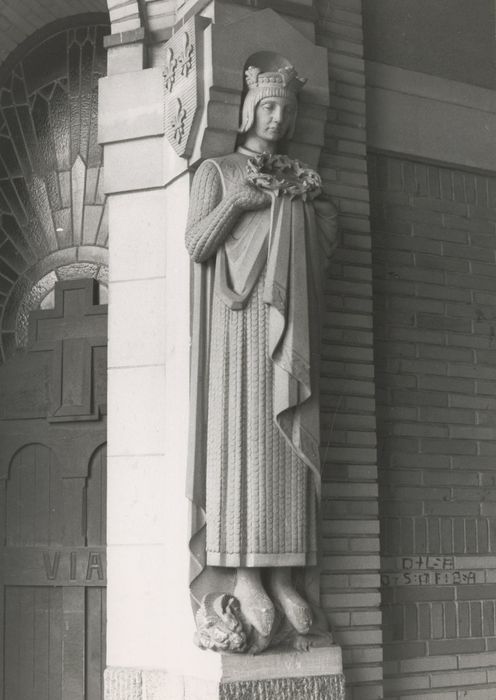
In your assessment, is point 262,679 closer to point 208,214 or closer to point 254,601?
point 254,601

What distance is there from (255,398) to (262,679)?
3.91 feet

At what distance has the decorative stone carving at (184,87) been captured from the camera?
5648 mm

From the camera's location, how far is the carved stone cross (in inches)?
267

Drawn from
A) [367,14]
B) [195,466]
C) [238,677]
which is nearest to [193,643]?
[238,677]

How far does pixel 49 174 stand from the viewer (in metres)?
7.32

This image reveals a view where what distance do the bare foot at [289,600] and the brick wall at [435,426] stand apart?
35.4 inches

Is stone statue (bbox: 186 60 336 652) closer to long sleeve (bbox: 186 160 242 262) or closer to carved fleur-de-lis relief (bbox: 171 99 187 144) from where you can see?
long sleeve (bbox: 186 160 242 262)

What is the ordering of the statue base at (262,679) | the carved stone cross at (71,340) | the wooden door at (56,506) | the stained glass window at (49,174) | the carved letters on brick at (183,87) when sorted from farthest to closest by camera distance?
the stained glass window at (49,174) → the carved stone cross at (71,340) → the wooden door at (56,506) → the carved letters on brick at (183,87) → the statue base at (262,679)

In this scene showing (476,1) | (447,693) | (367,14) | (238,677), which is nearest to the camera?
(238,677)

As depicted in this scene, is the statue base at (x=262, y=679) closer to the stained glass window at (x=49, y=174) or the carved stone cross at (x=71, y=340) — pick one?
the carved stone cross at (x=71, y=340)

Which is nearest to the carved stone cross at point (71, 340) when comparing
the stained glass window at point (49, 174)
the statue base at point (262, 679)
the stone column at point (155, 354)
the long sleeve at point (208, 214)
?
the stained glass window at point (49, 174)

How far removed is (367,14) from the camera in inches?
259

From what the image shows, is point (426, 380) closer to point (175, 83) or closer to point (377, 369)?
point (377, 369)

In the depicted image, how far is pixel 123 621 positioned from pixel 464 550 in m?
1.87
